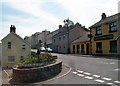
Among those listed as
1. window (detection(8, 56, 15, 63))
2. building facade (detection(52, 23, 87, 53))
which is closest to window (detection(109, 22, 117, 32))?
window (detection(8, 56, 15, 63))

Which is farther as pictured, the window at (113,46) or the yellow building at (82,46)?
the yellow building at (82,46)

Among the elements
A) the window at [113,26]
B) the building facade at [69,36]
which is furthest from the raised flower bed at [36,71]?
the building facade at [69,36]

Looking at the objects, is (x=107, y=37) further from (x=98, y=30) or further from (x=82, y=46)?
(x=82, y=46)

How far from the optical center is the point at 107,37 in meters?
41.4

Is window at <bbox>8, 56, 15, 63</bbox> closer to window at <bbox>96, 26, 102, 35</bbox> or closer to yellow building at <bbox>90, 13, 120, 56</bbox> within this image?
yellow building at <bbox>90, 13, 120, 56</bbox>

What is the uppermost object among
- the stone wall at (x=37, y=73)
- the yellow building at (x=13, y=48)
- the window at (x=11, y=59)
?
the yellow building at (x=13, y=48)

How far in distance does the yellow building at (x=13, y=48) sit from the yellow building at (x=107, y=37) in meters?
13.6

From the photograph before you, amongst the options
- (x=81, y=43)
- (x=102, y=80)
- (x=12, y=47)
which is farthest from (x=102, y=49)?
(x=102, y=80)

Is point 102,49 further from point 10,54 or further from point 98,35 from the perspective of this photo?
point 10,54

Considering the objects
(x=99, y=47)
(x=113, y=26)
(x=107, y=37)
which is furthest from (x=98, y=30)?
(x=113, y=26)

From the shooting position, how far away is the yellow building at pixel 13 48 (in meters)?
50.1

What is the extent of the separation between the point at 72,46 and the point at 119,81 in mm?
49215

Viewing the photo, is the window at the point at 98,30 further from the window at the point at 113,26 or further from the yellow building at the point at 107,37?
the window at the point at 113,26

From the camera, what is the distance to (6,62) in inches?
1948
